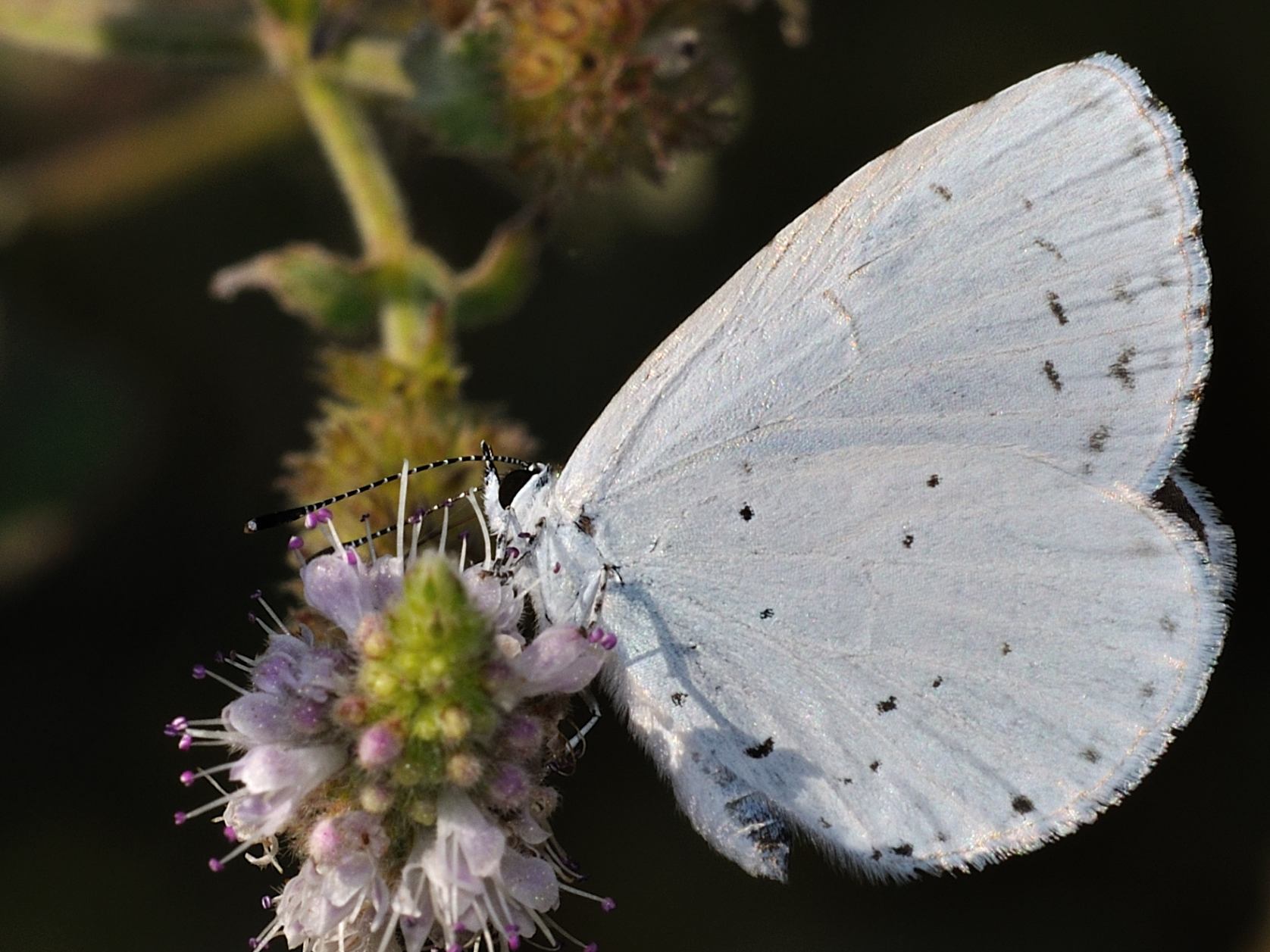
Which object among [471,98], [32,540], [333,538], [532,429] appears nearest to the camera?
[333,538]

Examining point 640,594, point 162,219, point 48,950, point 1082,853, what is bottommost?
point 1082,853

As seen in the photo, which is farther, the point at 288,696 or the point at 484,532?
the point at 484,532

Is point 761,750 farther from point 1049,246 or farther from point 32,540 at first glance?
point 32,540

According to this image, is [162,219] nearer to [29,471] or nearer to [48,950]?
[29,471]

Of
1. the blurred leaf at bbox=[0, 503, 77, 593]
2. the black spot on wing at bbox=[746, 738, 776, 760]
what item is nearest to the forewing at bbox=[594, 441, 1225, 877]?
the black spot on wing at bbox=[746, 738, 776, 760]

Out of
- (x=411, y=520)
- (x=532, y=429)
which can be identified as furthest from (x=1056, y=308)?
(x=532, y=429)

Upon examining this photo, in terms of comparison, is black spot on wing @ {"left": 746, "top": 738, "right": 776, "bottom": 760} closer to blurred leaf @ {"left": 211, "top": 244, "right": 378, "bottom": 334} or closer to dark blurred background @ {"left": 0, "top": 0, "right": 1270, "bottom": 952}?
dark blurred background @ {"left": 0, "top": 0, "right": 1270, "bottom": 952}

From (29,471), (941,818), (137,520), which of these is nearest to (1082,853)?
(941,818)
